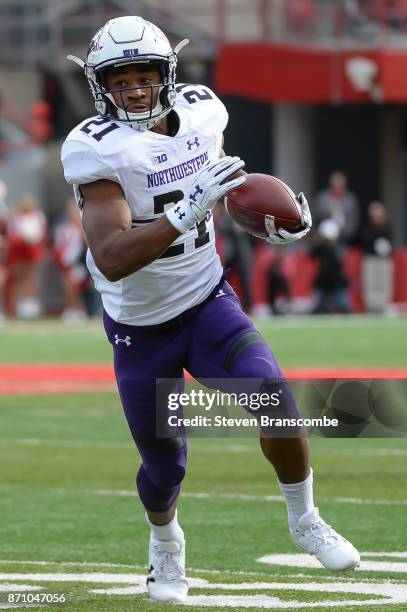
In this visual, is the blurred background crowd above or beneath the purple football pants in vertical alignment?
beneath

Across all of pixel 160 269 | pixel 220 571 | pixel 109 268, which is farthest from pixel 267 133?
pixel 109 268

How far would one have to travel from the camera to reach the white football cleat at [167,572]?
4875 mm

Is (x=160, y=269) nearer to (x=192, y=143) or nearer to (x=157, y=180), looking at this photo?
(x=157, y=180)

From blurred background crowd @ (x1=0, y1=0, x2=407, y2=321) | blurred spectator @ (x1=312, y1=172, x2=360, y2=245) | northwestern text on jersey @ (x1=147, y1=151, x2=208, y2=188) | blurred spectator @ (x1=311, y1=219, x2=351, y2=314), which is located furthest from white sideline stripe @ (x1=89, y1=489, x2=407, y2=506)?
blurred spectator @ (x1=312, y1=172, x2=360, y2=245)

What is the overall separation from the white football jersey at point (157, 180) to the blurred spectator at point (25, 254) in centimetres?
1547

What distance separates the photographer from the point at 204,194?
452 centimetres

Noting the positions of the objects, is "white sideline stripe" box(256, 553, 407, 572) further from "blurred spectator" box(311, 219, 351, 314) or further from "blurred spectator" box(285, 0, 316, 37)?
"blurred spectator" box(285, 0, 316, 37)

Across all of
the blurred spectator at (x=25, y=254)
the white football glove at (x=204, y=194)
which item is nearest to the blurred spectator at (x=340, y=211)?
the blurred spectator at (x=25, y=254)

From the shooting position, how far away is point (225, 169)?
457cm

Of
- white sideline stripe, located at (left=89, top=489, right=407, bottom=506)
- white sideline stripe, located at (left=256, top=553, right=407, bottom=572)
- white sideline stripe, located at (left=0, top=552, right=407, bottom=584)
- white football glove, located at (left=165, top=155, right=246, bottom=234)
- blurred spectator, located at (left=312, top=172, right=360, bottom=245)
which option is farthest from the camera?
blurred spectator, located at (left=312, top=172, right=360, bottom=245)

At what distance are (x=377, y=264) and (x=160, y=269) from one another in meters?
15.9

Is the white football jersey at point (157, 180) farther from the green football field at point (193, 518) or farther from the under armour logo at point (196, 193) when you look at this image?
the green football field at point (193, 518)

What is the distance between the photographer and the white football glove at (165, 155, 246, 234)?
4.50 meters

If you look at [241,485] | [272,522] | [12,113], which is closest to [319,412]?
[272,522]
